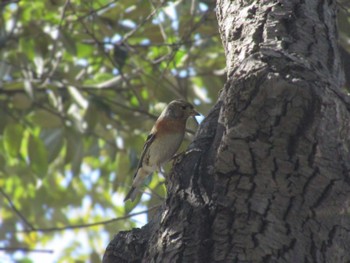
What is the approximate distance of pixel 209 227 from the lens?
3.03 meters

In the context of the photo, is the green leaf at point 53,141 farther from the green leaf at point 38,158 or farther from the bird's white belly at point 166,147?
the bird's white belly at point 166,147

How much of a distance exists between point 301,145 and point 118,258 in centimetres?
98

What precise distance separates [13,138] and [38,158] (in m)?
0.34

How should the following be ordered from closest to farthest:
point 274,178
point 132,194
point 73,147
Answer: point 274,178 → point 132,194 → point 73,147

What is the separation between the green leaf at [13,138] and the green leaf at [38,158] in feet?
0.40

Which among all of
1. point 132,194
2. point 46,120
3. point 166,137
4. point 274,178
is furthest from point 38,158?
point 274,178

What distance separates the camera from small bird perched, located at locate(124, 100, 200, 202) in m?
5.50

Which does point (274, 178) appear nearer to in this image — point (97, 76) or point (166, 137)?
point (166, 137)

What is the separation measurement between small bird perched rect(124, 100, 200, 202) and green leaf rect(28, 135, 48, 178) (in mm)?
1285

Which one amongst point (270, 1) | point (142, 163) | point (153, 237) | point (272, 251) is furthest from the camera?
point (142, 163)

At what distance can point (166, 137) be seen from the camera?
5.54m

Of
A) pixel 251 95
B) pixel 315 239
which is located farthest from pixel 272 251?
pixel 251 95

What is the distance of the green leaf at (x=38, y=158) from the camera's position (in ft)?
22.7

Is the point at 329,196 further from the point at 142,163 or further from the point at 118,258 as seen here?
the point at 142,163
